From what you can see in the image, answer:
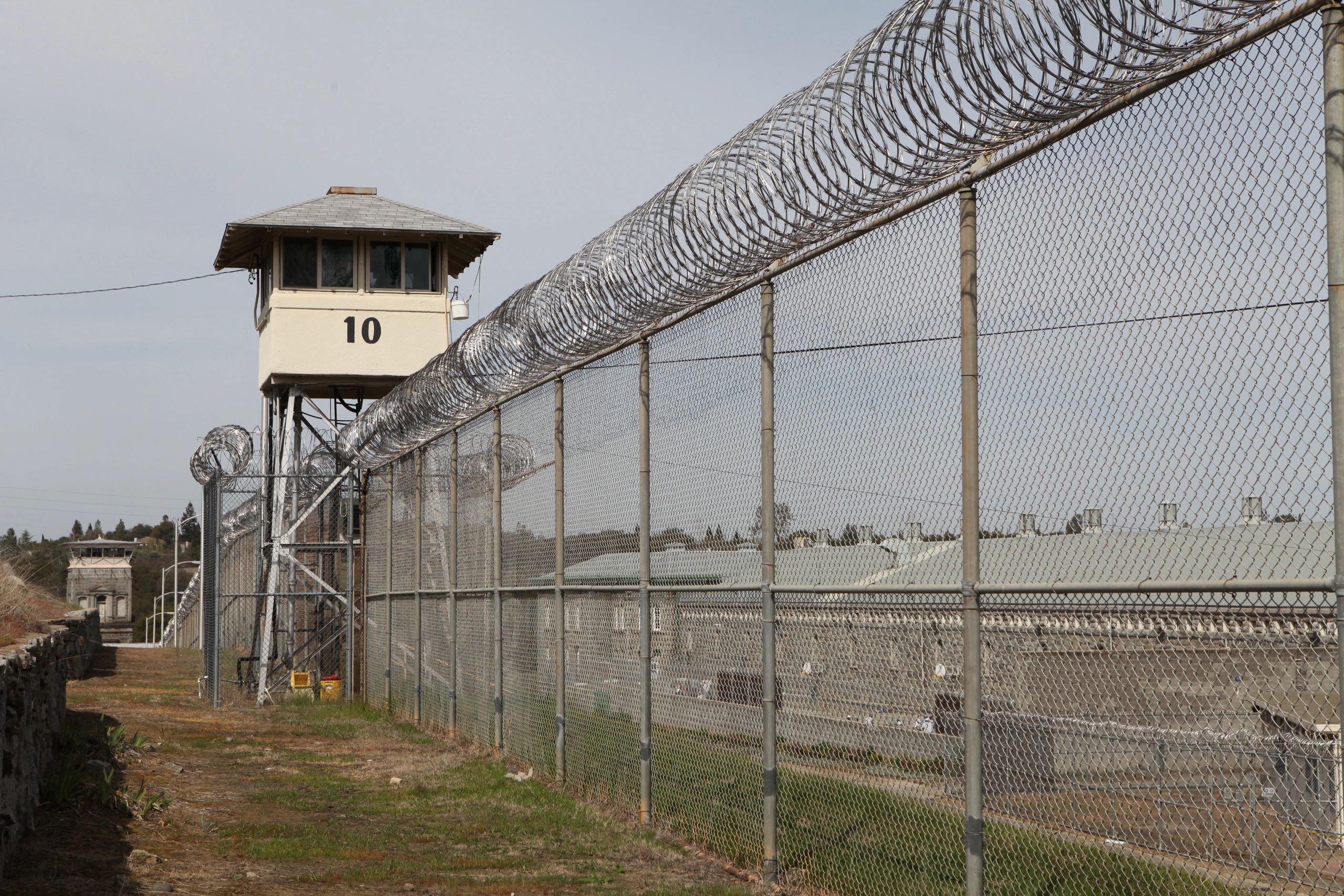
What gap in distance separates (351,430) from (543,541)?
26.7ft

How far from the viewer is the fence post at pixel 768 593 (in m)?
6.50

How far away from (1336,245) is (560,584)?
6602mm

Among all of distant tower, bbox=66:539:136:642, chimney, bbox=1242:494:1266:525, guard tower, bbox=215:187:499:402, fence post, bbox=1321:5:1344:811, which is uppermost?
guard tower, bbox=215:187:499:402

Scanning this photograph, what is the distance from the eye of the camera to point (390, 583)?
1584 cm

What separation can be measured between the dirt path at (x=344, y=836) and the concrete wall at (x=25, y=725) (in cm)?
Answer: 20

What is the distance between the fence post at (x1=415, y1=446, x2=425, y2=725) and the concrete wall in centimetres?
327

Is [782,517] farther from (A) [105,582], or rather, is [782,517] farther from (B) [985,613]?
(A) [105,582]

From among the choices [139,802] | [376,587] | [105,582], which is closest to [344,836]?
[139,802]

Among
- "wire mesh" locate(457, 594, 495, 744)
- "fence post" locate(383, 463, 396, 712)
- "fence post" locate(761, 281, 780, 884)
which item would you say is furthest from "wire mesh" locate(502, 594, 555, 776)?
"fence post" locate(383, 463, 396, 712)

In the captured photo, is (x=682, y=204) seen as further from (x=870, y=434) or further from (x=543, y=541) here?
(x=543, y=541)

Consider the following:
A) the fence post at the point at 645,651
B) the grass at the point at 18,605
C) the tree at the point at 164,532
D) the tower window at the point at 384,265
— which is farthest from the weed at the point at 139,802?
the tree at the point at 164,532

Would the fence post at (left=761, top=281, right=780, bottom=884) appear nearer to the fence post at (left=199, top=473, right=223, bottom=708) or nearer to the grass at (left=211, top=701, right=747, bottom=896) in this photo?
the grass at (left=211, top=701, right=747, bottom=896)

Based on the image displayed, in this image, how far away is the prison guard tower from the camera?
19031mm

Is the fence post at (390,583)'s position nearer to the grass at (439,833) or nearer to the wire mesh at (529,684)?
the grass at (439,833)
